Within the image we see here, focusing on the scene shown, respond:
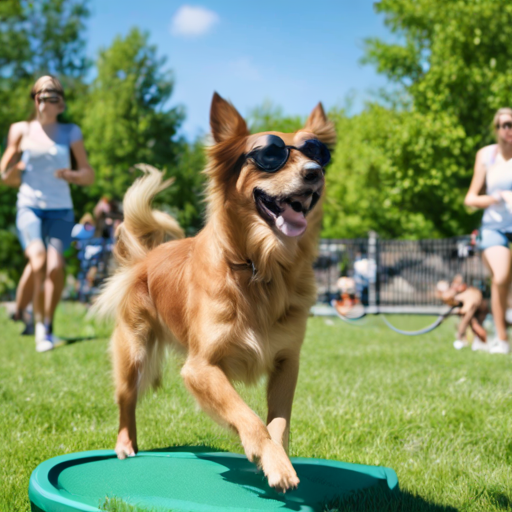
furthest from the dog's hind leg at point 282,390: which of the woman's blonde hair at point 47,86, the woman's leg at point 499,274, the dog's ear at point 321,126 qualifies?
the woman's blonde hair at point 47,86

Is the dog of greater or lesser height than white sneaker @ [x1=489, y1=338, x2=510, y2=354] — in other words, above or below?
above

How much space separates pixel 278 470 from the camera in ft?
7.54

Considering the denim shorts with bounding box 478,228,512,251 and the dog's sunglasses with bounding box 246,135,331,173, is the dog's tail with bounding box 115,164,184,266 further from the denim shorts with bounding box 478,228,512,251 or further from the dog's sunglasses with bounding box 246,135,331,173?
the denim shorts with bounding box 478,228,512,251

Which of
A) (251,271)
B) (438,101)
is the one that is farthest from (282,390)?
(438,101)

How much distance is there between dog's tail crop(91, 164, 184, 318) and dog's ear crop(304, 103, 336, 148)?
1.14 meters

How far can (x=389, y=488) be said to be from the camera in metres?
2.72

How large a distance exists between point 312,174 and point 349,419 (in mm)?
Result: 2134

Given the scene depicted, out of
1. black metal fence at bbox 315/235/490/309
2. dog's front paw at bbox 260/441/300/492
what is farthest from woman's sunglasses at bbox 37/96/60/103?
black metal fence at bbox 315/235/490/309

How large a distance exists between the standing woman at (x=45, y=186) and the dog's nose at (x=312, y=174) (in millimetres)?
4030

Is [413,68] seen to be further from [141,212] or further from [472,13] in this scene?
[141,212]

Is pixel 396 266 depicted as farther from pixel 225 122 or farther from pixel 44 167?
A: pixel 225 122

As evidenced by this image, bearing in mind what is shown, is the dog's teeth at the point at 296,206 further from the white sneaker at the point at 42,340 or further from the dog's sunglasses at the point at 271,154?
the white sneaker at the point at 42,340

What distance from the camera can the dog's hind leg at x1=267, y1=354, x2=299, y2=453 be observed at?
2.88 m

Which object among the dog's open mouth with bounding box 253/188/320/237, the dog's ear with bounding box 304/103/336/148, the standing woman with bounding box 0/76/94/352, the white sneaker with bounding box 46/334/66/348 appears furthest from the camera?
the white sneaker with bounding box 46/334/66/348
